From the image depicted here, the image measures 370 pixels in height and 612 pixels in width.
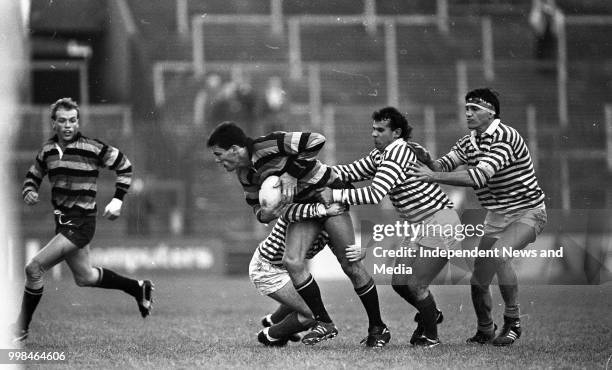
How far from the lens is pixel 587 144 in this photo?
421 inches

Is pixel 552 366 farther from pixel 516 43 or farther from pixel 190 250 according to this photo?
pixel 190 250

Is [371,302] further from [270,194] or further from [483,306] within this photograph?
[270,194]

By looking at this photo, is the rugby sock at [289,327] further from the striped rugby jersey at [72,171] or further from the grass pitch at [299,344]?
the striped rugby jersey at [72,171]

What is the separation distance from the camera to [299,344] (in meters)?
6.87

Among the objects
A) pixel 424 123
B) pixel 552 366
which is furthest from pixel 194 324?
pixel 424 123

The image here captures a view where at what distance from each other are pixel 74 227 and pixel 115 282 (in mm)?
558

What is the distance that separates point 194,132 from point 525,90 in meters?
4.21

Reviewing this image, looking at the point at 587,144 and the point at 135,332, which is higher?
the point at 587,144

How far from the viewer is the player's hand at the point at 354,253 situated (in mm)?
6523

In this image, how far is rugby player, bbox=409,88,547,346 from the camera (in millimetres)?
6820

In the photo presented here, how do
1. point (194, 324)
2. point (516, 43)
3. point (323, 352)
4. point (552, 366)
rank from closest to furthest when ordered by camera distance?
1. point (552, 366)
2. point (323, 352)
3. point (194, 324)
4. point (516, 43)

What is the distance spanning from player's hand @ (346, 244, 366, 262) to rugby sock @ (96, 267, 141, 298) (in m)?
1.72

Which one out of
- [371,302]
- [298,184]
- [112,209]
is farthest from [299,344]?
[112,209]

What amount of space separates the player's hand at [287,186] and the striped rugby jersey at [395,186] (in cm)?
31
